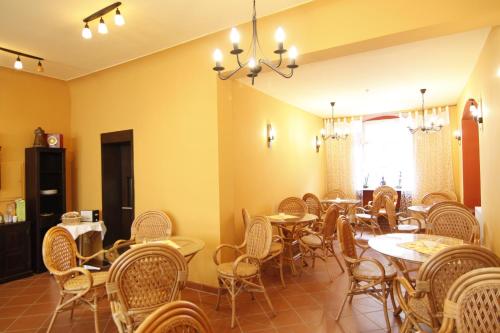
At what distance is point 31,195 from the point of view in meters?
4.74

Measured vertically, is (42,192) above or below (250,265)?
above

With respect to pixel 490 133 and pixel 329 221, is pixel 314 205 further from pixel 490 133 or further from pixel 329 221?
pixel 490 133

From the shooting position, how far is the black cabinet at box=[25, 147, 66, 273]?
15.4 feet

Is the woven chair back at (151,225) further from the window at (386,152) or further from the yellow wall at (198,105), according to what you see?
the window at (386,152)

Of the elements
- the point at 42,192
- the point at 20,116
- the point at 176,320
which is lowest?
the point at 176,320

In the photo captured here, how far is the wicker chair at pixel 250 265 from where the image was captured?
313 centimetres

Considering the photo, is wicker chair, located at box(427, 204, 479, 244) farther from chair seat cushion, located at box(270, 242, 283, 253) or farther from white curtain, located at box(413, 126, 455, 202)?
white curtain, located at box(413, 126, 455, 202)

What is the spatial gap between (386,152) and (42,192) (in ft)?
24.7

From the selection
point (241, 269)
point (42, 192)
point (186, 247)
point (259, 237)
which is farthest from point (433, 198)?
point (42, 192)

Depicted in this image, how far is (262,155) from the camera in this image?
531 centimetres

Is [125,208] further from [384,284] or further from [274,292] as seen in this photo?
[384,284]

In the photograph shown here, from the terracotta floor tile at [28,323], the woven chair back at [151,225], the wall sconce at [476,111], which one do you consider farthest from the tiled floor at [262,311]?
the wall sconce at [476,111]

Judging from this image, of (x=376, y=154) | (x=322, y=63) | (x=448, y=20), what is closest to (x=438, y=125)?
(x=376, y=154)

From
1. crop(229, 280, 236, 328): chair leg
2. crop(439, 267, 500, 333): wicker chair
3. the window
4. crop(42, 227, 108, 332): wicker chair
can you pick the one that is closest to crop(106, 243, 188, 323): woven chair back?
crop(42, 227, 108, 332): wicker chair
